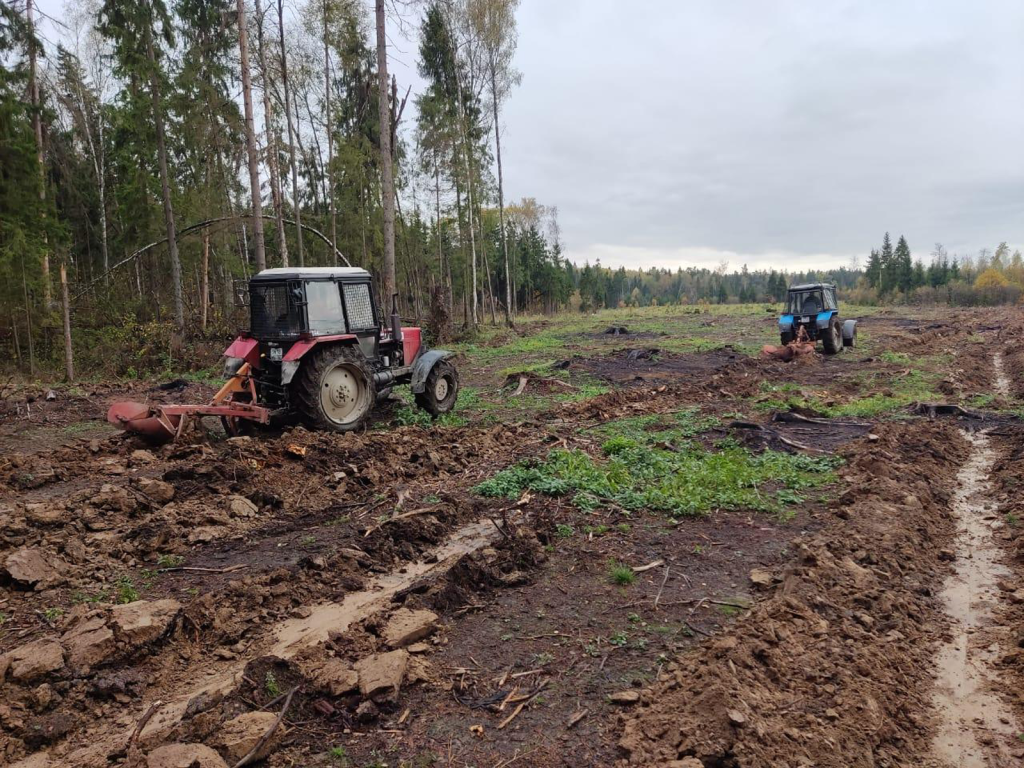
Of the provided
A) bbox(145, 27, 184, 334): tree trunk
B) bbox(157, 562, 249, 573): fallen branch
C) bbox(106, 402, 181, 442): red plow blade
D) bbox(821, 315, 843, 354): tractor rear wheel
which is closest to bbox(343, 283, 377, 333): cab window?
bbox(106, 402, 181, 442): red plow blade

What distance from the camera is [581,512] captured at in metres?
6.04

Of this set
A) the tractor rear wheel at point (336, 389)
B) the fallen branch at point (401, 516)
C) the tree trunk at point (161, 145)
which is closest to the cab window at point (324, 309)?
the tractor rear wheel at point (336, 389)

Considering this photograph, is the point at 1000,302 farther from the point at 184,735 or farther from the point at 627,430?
the point at 184,735

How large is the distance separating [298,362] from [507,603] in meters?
5.29

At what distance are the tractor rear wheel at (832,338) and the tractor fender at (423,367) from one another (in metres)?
12.5

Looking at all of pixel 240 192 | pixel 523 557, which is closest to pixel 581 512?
pixel 523 557

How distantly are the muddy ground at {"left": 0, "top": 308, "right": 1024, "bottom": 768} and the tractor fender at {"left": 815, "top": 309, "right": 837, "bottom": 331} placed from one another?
927 centimetres

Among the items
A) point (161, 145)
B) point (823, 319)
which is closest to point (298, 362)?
point (161, 145)

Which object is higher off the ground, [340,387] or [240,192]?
Answer: [240,192]

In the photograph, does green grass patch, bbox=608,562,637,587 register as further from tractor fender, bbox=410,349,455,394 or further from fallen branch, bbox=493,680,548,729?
tractor fender, bbox=410,349,455,394

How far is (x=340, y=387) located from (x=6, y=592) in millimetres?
4891

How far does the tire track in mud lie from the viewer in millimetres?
3125

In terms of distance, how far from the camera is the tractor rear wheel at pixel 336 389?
8.54 m

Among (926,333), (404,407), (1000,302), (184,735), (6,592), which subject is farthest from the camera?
(1000,302)
